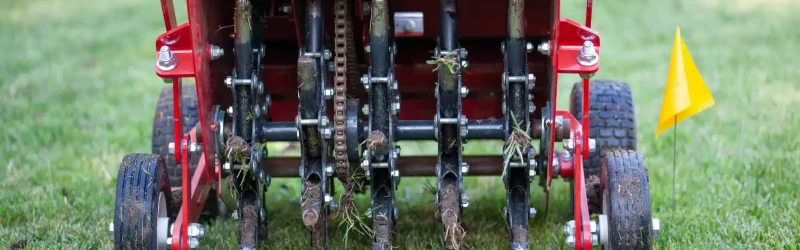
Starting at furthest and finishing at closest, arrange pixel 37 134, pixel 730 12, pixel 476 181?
pixel 730 12
pixel 37 134
pixel 476 181

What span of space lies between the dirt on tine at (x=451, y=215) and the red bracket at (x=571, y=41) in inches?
26.1

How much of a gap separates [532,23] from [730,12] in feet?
22.6

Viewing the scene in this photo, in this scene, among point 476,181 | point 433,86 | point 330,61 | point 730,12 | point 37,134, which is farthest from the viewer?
point 730,12

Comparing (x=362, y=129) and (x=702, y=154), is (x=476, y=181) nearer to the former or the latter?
(x=702, y=154)

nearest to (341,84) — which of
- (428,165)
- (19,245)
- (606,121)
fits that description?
(428,165)

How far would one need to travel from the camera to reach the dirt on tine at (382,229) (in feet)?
14.2

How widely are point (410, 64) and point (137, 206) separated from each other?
1423mm

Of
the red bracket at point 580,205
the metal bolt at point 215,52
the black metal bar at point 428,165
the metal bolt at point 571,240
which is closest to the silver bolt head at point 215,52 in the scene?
the metal bolt at point 215,52

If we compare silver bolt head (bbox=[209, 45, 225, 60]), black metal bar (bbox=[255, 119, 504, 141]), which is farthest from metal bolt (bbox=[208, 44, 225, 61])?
black metal bar (bbox=[255, 119, 504, 141])

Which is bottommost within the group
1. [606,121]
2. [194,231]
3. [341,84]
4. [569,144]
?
[194,231]

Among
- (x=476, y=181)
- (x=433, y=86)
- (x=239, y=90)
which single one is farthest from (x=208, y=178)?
(x=476, y=181)

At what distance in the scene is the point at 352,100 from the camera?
14.2ft

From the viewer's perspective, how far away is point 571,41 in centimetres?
410

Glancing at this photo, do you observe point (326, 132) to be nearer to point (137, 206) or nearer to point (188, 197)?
point (188, 197)
